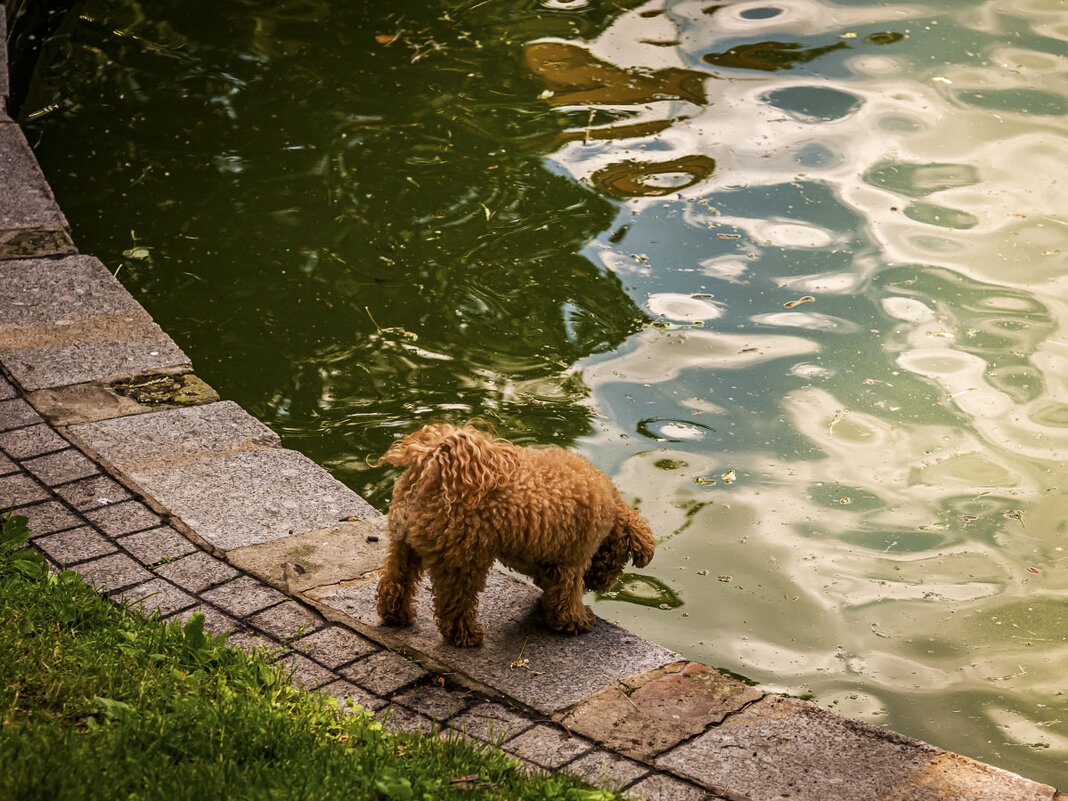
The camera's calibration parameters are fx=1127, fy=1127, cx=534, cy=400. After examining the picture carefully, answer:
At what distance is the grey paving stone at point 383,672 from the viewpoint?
402cm

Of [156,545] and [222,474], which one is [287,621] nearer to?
[156,545]

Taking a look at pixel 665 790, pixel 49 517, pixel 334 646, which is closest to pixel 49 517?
pixel 49 517

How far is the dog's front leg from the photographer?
435cm

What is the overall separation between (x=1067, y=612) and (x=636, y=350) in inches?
108

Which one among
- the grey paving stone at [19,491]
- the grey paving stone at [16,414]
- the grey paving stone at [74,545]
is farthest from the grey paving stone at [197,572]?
the grey paving stone at [16,414]

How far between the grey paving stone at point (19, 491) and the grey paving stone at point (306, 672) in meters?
1.55

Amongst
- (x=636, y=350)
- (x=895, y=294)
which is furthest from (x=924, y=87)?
(x=636, y=350)

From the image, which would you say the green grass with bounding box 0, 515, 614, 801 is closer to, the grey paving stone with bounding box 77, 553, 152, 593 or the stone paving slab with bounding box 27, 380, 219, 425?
the grey paving stone with bounding box 77, 553, 152, 593

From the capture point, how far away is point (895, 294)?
23.7 ft

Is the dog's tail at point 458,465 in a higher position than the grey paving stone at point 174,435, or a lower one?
higher

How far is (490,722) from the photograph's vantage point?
3.88 metres

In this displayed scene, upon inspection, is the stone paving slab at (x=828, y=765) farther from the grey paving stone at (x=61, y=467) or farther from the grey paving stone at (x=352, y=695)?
the grey paving stone at (x=61, y=467)

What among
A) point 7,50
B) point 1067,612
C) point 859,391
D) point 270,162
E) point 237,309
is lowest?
point 1067,612

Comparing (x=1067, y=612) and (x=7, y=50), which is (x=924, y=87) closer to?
(x=1067, y=612)
